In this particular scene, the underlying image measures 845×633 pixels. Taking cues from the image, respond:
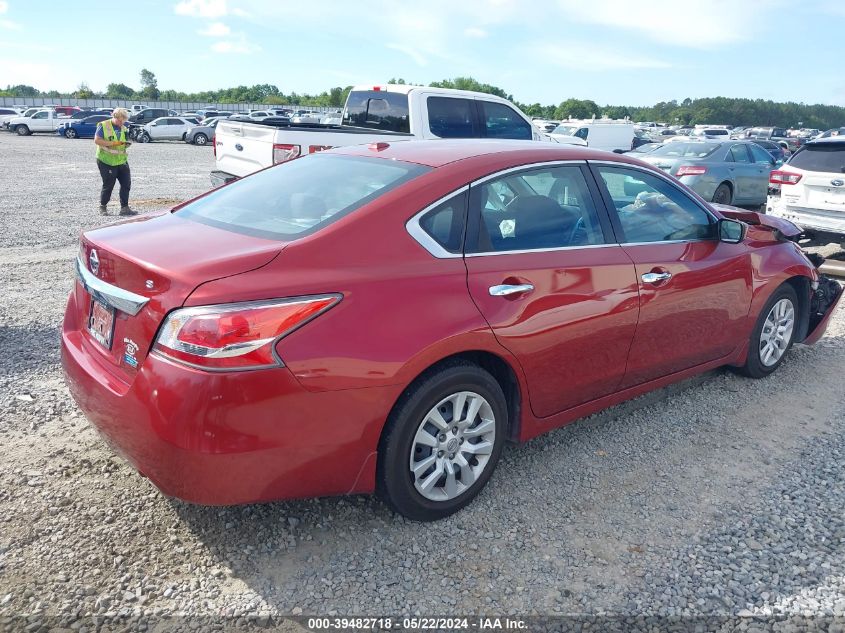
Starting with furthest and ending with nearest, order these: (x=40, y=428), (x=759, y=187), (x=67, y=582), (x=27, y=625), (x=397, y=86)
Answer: (x=759, y=187)
(x=397, y=86)
(x=40, y=428)
(x=67, y=582)
(x=27, y=625)

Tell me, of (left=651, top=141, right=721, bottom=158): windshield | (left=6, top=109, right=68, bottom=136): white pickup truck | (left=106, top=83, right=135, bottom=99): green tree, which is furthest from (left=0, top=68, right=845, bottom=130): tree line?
(left=651, top=141, right=721, bottom=158): windshield

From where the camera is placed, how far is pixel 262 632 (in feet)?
8.14

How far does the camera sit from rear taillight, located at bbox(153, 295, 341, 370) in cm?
244

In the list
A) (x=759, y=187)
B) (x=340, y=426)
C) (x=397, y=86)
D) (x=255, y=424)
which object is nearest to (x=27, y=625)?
(x=255, y=424)

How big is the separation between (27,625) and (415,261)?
1.98 meters

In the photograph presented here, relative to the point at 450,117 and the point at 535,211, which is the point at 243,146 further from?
the point at 535,211

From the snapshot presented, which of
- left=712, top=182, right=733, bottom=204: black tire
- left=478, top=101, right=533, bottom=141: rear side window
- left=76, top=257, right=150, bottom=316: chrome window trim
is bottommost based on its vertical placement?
left=712, top=182, right=733, bottom=204: black tire

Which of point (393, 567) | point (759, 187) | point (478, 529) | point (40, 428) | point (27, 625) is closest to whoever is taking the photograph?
point (27, 625)

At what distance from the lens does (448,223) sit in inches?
122

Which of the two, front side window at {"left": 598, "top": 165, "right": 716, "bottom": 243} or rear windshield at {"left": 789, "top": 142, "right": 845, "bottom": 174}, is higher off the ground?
rear windshield at {"left": 789, "top": 142, "right": 845, "bottom": 174}

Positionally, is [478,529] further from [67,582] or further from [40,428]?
[40,428]

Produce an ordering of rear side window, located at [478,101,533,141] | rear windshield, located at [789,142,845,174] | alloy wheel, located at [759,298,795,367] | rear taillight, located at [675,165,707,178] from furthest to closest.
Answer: rear taillight, located at [675,165,707,178] < rear side window, located at [478,101,533,141] < rear windshield, located at [789,142,845,174] < alloy wheel, located at [759,298,795,367]

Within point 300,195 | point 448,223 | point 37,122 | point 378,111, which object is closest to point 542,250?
point 448,223

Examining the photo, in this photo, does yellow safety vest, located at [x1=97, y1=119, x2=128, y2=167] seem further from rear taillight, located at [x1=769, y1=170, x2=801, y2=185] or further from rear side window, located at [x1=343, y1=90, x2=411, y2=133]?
rear taillight, located at [x1=769, y1=170, x2=801, y2=185]
